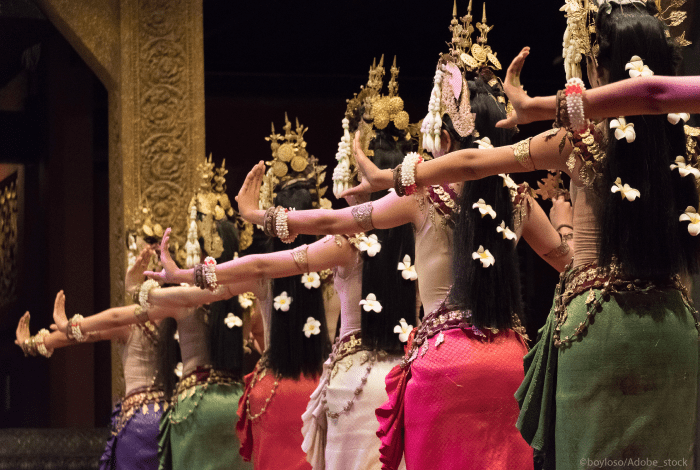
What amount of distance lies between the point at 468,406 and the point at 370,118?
1.31 meters

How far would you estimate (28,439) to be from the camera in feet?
24.4

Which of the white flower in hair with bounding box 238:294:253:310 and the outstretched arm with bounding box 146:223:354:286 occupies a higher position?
the outstretched arm with bounding box 146:223:354:286

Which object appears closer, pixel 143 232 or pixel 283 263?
pixel 283 263

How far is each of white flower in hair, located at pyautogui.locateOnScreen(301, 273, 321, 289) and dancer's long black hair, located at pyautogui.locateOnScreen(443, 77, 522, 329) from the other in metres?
1.31

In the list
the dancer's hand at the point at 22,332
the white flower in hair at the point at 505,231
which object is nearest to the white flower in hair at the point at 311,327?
the white flower in hair at the point at 505,231

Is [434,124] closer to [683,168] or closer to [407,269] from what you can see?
[407,269]

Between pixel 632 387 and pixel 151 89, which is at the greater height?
pixel 151 89

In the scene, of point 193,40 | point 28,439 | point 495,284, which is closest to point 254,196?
point 495,284

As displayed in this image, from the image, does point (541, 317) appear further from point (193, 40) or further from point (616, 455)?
point (616, 455)

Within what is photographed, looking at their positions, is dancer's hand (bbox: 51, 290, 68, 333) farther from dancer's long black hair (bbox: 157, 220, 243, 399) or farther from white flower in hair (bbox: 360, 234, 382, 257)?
white flower in hair (bbox: 360, 234, 382, 257)

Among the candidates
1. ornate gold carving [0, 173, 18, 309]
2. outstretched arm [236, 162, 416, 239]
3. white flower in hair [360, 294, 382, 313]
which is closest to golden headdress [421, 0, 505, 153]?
outstretched arm [236, 162, 416, 239]

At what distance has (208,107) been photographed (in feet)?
24.7

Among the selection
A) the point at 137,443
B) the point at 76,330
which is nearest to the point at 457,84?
the point at 137,443

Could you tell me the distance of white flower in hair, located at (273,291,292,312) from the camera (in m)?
3.91
